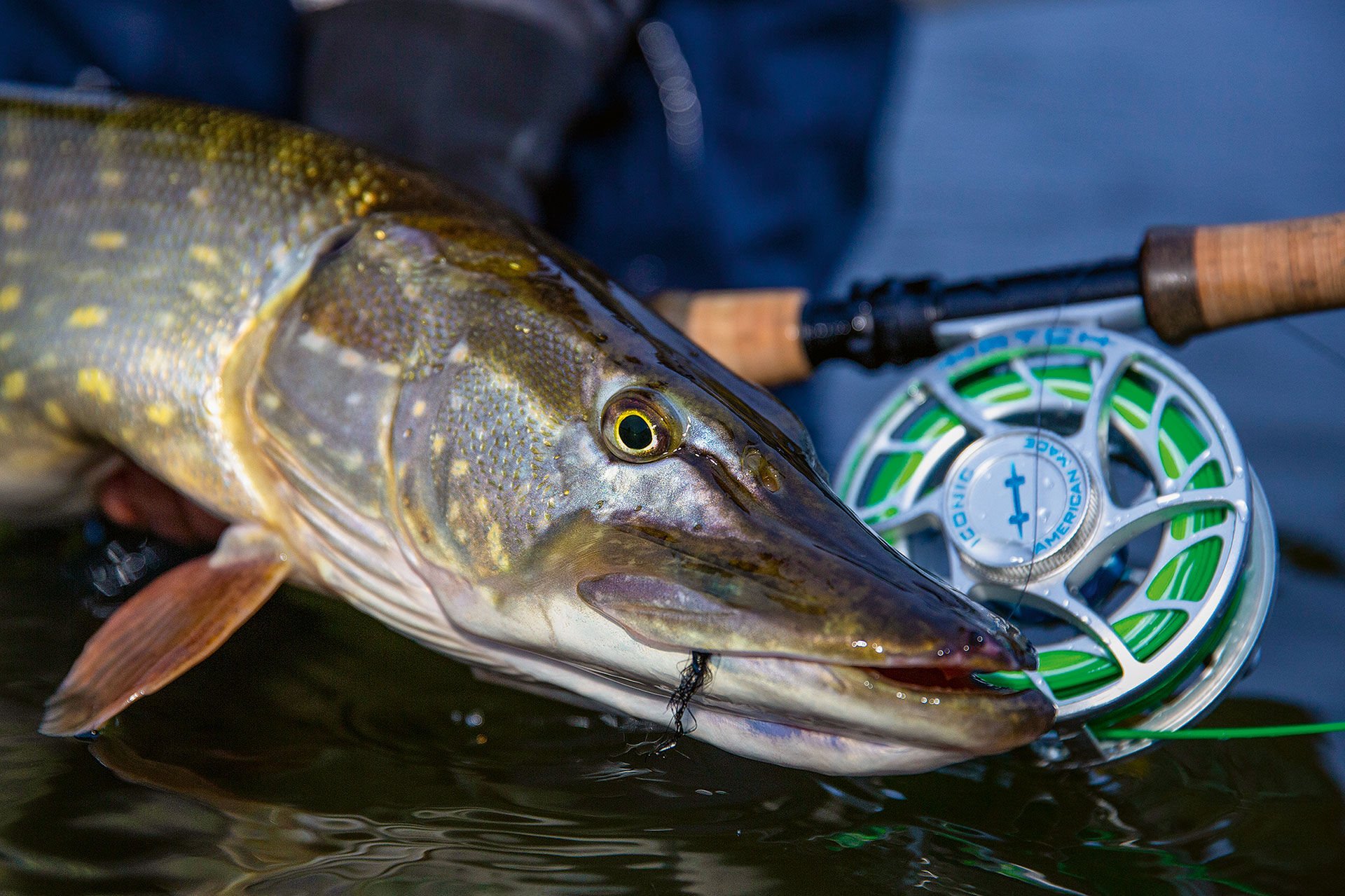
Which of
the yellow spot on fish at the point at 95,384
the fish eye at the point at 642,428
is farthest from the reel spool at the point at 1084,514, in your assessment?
the yellow spot on fish at the point at 95,384

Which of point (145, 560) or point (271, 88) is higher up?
point (271, 88)

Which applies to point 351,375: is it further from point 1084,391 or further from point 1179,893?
point 1179,893

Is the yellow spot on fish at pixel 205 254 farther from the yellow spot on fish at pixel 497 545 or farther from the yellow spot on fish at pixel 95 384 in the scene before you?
the yellow spot on fish at pixel 497 545

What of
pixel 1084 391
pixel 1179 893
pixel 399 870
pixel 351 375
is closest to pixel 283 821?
pixel 399 870

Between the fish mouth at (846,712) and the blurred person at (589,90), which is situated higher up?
the blurred person at (589,90)

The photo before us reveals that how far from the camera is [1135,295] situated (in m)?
1.88

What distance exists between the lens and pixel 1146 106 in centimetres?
675

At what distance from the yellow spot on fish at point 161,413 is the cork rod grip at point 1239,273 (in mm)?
1580

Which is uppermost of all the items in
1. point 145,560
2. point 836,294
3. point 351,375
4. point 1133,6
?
point 1133,6

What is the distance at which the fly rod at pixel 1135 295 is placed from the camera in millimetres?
1796

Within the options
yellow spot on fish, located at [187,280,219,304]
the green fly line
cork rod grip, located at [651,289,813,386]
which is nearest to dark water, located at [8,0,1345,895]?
the green fly line

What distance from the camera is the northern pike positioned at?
4.31 ft

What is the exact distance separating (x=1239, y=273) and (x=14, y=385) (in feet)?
6.72

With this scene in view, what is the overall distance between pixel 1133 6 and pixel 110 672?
9282 millimetres
